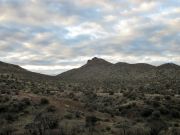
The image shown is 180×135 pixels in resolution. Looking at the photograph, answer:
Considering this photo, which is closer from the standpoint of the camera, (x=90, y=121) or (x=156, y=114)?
(x=90, y=121)

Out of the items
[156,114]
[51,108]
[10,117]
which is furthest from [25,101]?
[156,114]

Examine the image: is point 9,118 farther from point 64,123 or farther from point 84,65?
point 84,65

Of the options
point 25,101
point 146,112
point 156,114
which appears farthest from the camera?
point 25,101

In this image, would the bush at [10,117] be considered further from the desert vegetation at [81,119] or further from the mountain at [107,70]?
the mountain at [107,70]

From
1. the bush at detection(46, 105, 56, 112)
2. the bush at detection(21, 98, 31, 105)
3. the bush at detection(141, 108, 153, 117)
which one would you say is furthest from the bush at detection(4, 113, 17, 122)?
the bush at detection(141, 108, 153, 117)

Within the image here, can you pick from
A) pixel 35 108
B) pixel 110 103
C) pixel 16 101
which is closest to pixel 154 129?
pixel 35 108

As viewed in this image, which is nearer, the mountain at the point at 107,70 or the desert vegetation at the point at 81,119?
the desert vegetation at the point at 81,119

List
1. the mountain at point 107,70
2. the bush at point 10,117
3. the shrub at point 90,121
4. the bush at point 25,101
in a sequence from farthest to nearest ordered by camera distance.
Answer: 1. the mountain at point 107,70
2. the bush at point 25,101
3. the bush at point 10,117
4. the shrub at point 90,121

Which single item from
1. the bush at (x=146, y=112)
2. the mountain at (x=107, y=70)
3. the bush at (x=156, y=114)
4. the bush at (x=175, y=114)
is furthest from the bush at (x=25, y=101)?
the mountain at (x=107, y=70)

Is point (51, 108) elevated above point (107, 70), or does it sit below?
below

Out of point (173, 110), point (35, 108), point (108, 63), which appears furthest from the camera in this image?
point (108, 63)

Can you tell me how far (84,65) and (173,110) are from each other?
548 feet

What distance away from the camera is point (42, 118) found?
24406mm

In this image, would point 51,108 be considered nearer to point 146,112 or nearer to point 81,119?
point 81,119
